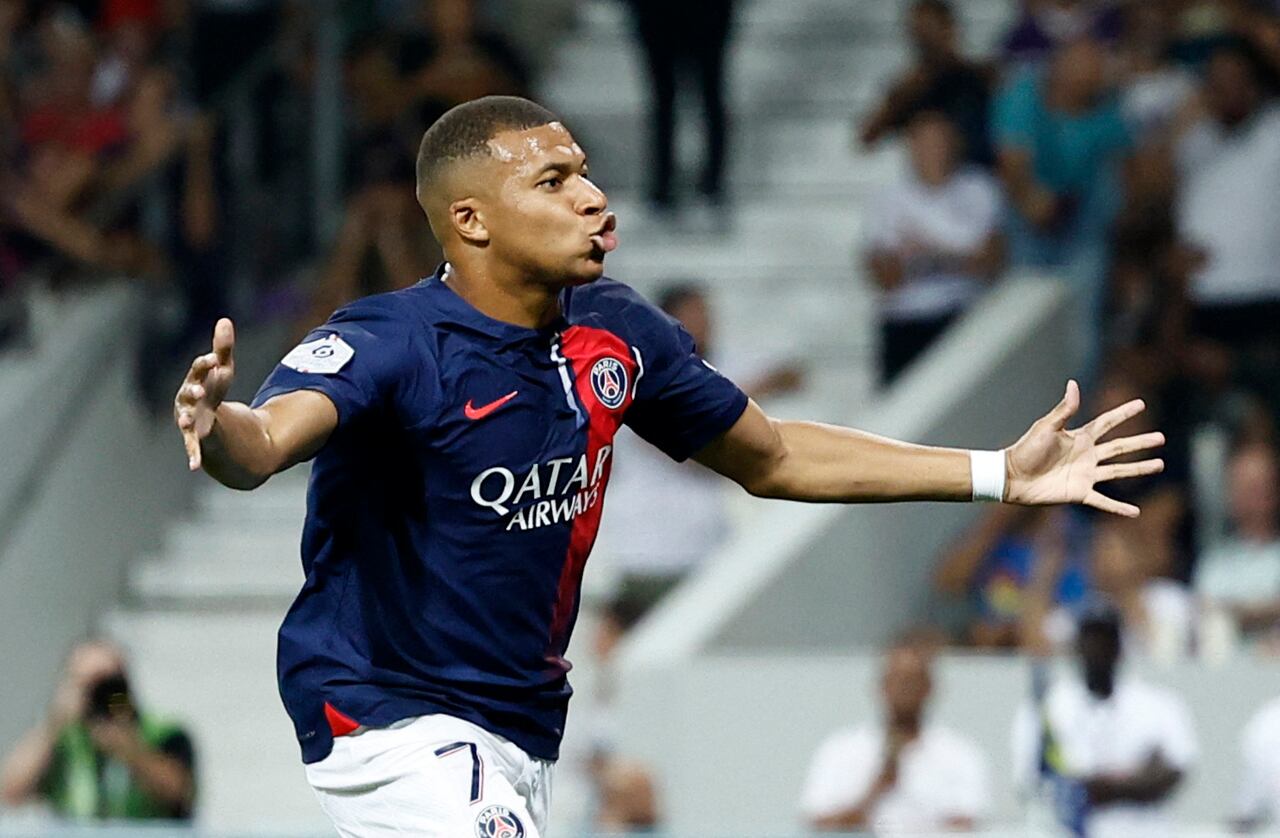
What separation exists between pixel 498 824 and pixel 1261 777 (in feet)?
14.3

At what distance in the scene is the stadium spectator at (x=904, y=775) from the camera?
26.0 feet

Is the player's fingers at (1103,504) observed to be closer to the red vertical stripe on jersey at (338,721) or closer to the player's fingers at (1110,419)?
the player's fingers at (1110,419)

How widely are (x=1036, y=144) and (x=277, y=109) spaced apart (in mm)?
3807

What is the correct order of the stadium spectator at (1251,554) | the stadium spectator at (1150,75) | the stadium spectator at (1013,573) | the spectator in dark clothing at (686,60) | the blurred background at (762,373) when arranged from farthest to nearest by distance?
the spectator in dark clothing at (686,60)
the stadium spectator at (1150,75)
the stadium spectator at (1013,573)
the stadium spectator at (1251,554)
the blurred background at (762,373)

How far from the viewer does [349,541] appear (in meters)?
4.24

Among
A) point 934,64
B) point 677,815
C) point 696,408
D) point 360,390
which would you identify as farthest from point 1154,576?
point 360,390

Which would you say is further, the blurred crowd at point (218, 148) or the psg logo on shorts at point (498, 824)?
the blurred crowd at point (218, 148)

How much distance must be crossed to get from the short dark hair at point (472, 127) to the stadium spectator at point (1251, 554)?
511 cm

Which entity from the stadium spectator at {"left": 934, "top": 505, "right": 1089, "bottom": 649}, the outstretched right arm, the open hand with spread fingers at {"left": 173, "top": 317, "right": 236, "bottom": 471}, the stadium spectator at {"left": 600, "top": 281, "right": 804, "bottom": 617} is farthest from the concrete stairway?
the open hand with spread fingers at {"left": 173, "top": 317, "right": 236, "bottom": 471}

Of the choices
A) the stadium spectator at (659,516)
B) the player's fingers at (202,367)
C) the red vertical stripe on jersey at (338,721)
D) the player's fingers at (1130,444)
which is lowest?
the red vertical stripe on jersey at (338,721)

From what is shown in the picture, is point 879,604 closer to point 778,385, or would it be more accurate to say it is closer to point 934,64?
point 778,385

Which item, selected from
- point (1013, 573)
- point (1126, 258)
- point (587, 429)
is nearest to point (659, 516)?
point (1013, 573)

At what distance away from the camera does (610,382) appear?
4336mm

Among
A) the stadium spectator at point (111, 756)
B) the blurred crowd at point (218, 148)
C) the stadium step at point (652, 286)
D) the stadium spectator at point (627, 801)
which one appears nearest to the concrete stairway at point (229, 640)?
the stadium step at point (652, 286)
